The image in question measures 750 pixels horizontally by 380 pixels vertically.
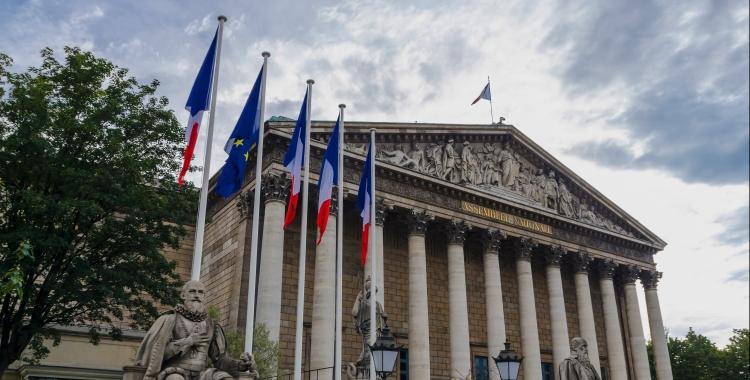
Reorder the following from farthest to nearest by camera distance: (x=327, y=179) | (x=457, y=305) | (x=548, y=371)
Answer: (x=548, y=371)
(x=457, y=305)
(x=327, y=179)

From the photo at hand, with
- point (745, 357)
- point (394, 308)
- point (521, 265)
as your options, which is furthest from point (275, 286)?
point (745, 357)

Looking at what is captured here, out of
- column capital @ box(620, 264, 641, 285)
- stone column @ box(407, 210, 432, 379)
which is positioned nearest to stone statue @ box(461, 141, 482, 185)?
stone column @ box(407, 210, 432, 379)

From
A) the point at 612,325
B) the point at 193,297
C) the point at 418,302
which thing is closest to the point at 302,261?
the point at 193,297

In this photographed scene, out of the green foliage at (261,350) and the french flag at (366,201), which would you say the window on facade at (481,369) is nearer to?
the french flag at (366,201)

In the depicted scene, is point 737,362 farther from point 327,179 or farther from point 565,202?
point 327,179

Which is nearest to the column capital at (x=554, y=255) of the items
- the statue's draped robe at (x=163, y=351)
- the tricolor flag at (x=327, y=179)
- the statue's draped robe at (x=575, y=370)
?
the tricolor flag at (x=327, y=179)

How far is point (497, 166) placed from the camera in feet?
117

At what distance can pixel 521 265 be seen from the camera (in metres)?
34.3

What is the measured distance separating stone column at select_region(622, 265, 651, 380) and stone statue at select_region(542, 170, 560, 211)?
23.9ft

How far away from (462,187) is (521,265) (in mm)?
5534

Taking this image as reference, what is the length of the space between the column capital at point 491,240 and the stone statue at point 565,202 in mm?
6450

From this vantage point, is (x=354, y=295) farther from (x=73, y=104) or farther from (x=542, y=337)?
(x=73, y=104)

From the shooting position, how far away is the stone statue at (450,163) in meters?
33.0

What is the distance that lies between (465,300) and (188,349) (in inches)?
883
